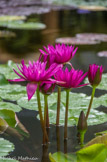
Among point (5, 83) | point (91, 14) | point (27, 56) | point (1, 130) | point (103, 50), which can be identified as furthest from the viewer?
point (91, 14)

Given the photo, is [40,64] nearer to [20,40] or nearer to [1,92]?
[1,92]

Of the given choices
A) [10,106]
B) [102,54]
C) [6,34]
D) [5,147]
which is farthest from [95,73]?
[6,34]

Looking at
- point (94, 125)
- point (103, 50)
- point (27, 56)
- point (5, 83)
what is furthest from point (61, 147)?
point (103, 50)

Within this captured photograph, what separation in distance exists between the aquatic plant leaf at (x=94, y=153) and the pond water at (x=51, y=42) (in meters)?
0.14

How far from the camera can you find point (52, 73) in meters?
0.94

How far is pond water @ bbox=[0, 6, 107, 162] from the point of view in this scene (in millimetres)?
1037

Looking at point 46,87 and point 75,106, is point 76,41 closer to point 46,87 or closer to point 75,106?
point 75,106

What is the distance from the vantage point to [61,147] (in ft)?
3.41

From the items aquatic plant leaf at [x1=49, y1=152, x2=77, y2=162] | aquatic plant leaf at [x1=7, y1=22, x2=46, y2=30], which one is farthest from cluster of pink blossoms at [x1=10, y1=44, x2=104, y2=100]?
aquatic plant leaf at [x1=7, y1=22, x2=46, y2=30]

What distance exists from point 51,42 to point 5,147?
73.0 inches

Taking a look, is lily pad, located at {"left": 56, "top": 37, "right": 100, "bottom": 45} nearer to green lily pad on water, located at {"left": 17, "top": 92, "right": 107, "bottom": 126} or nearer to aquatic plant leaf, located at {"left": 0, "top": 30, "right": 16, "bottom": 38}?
aquatic plant leaf, located at {"left": 0, "top": 30, "right": 16, "bottom": 38}

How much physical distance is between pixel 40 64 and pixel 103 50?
1646 mm

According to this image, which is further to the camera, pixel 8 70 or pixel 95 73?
pixel 8 70

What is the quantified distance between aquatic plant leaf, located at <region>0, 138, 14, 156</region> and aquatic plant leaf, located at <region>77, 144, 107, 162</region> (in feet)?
0.72
